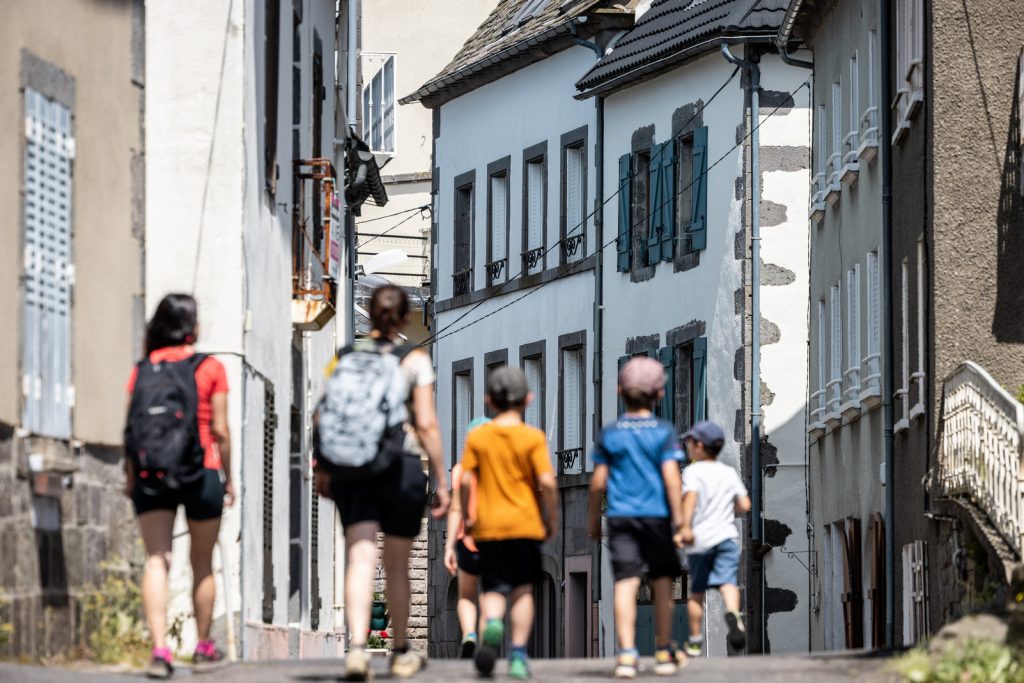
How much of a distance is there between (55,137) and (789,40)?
20911 millimetres

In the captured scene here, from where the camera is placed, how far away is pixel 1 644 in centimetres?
1250

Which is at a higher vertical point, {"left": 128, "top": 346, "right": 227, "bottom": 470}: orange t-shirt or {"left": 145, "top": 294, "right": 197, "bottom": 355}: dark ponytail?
{"left": 145, "top": 294, "right": 197, "bottom": 355}: dark ponytail

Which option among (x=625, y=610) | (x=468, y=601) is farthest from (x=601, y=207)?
(x=625, y=610)

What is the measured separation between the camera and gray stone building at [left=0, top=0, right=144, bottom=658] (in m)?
13.1

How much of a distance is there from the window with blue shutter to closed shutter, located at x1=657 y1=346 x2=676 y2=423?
1.38 metres

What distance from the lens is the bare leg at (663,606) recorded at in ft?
43.2

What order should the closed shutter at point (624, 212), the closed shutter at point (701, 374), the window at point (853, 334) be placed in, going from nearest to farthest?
the window at point (853, 334), the closed shutter at point (701, 374), the closed shutter at point (624, 212)

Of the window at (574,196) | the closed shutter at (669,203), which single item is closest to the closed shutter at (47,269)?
the closed shutter at (669,203)

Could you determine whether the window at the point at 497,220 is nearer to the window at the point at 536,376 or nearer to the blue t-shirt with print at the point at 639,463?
the window at the point at 536,376

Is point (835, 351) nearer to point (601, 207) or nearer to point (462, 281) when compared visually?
point (601, 207)

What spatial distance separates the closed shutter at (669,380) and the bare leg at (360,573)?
23.7 metres

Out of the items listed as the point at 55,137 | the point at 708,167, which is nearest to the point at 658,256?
the point at 708,167

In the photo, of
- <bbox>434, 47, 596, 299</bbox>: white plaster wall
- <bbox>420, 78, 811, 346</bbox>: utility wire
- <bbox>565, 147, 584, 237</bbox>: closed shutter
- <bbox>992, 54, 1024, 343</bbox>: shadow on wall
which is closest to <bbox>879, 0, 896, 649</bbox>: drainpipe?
<bbox>992, 54, 1024, 343</bbox>: shadow on wall

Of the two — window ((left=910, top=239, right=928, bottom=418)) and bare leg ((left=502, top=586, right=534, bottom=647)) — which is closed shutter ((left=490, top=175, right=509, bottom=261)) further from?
bare leg ((left=502, top=586, right=534, bottom=647))
